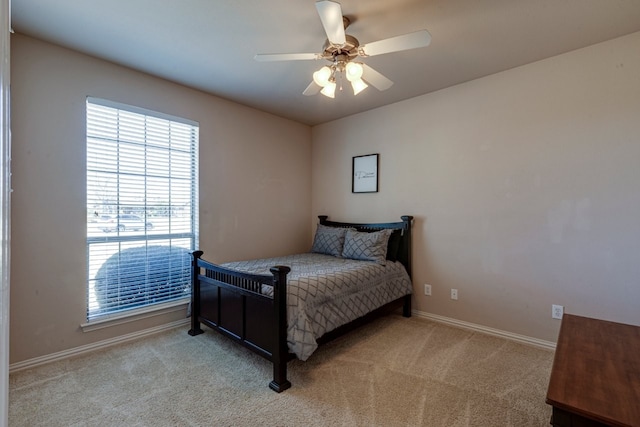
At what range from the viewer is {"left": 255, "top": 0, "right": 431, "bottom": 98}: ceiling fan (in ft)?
5.53

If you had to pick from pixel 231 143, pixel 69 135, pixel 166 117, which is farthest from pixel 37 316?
pixel 231 143

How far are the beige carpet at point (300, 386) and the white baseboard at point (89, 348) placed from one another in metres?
0.08

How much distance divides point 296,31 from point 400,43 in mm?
→ 833

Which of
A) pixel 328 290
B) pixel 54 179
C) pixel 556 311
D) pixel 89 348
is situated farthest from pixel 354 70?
pixel 89 348

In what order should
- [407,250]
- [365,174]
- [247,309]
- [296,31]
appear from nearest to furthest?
[296,31], [247,309], [407,250], [365,174]

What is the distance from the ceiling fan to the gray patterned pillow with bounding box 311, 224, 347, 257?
1.88m

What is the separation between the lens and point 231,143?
363 cm

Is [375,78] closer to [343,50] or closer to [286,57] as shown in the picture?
[343,50]

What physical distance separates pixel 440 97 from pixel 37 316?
4.19m

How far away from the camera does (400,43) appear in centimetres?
184

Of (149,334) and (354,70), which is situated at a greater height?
(354,70)

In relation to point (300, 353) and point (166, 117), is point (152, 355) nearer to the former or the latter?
point (300, 353)

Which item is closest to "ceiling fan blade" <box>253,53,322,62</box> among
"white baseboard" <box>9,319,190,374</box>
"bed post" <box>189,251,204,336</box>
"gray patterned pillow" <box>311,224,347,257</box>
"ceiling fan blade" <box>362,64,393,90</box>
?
"ceiling fan blade" <box>362,64,393,90</box>

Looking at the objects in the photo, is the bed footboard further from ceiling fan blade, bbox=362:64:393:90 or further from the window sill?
ceiling fan blade, bbox=362:64:393:90
